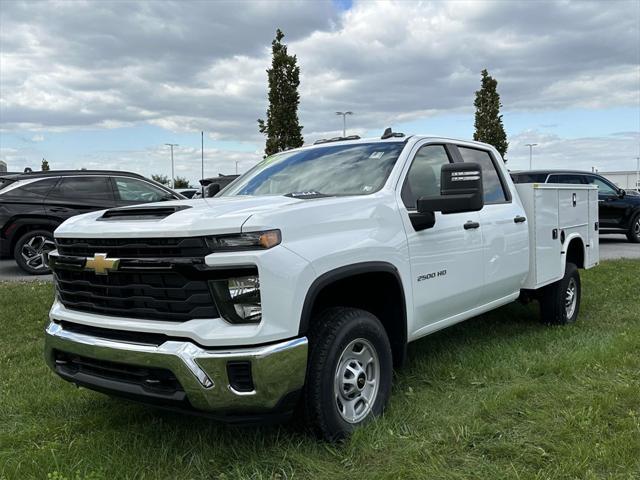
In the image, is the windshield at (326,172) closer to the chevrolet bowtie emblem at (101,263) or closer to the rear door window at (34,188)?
the chevrolet bowtie emblem at (101,263)

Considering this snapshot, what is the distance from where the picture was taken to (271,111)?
70.6ft

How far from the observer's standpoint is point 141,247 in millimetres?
2936

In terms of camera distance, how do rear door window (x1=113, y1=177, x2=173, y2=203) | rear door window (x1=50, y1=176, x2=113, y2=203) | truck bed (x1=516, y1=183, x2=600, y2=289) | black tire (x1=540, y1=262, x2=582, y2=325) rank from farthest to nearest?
rear door window (x1=113, y1=177, x2=173, y2=203)
rear door window (x1=50, y1=176, x2=113, y2=203)
black tire (x1=540, y1=262, x2=582, y2=325)
truck bed (x1=516, y1=183, x2=600, y2=289)

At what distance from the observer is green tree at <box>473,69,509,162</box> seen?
2786cm

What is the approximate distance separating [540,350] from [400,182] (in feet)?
7.12

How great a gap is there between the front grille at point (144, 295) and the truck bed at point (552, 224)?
139 inches

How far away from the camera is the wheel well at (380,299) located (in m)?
3.51

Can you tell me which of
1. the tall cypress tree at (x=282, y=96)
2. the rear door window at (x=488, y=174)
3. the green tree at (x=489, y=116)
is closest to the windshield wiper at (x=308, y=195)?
the rear door window at (x=488, y=174)

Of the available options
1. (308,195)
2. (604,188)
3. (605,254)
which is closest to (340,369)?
(308,195)

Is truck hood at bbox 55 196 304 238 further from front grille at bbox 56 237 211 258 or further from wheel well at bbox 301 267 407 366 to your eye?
wheel well at bbox 301 267 407 366

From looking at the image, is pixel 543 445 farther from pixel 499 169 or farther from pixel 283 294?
pixel 499 169

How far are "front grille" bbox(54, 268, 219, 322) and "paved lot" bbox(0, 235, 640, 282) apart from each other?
6.43 metres

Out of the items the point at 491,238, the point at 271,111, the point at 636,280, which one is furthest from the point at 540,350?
the point at 271,111

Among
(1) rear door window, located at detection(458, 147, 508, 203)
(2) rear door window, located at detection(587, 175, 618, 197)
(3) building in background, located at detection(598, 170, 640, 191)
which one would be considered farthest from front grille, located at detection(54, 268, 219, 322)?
(3) building in background, located at detection(598, 170, 640, 191)
